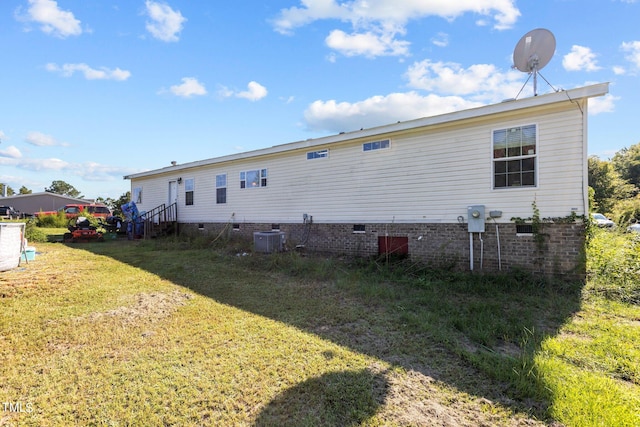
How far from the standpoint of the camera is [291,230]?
10.7 m

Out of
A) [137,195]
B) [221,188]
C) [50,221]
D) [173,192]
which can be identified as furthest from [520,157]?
[50,221]

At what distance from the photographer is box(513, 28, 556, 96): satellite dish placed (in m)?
6.92

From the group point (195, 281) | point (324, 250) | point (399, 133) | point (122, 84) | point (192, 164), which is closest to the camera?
point (195, 281)

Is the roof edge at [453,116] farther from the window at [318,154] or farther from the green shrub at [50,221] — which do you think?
the green shrub at [50,221]

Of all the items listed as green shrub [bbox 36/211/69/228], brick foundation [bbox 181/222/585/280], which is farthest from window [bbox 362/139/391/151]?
green shrub [bbox 36/211/69/228]

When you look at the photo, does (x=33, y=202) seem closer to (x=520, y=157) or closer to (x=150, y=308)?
(x=150, y=308)

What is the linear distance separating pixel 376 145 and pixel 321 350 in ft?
21.5

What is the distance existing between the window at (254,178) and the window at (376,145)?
13.9 ft

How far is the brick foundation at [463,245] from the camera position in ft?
20.4

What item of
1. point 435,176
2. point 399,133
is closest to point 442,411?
point 435,176

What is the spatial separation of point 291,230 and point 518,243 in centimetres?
658

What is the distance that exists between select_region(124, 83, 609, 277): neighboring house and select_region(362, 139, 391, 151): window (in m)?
0.03

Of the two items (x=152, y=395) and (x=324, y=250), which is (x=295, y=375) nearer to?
(x=152, y=395)

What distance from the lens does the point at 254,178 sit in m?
12.0
